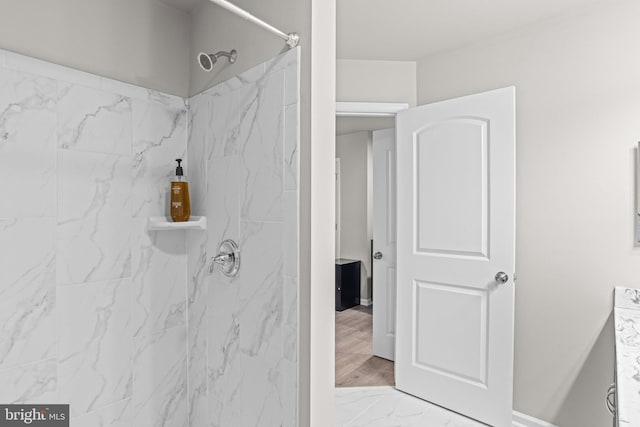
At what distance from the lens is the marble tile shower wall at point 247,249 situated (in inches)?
50.6

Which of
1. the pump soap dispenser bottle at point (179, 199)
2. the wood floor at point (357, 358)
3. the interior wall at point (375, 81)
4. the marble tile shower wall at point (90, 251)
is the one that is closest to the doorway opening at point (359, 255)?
the wood floor at point (357, 358)

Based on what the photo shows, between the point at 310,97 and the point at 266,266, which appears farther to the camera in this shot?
the point at 266,266

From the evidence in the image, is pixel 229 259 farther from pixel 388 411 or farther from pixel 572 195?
pixel 572 195

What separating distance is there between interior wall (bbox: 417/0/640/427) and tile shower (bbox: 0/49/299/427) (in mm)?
1609

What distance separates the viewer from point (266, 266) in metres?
1.37

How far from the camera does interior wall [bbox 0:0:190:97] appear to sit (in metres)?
1.29

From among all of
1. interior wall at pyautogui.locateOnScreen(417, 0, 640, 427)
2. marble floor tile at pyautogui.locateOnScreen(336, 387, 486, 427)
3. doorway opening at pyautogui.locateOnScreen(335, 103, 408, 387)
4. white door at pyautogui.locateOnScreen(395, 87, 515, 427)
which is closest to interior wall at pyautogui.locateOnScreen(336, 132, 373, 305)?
doorway opening at pyautogui.locateOnScreen(335, 103, 408, 387)

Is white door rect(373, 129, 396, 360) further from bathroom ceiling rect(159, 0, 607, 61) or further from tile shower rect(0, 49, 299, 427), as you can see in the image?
tile shower rect(0, 49, 299, 427)

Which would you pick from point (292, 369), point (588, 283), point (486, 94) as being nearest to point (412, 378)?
point (588, 283)

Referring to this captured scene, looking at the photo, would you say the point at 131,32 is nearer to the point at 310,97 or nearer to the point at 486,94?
the point at 310,97

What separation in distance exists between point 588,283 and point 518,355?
60cm

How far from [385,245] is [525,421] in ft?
5.24

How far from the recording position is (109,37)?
1504 mm
